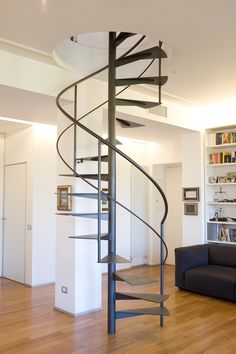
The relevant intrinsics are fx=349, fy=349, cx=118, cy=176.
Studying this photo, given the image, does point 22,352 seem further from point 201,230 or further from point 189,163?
point 189,163

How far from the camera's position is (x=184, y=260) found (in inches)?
219

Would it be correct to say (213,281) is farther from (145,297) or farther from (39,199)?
(39,199)

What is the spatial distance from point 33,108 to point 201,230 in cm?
364

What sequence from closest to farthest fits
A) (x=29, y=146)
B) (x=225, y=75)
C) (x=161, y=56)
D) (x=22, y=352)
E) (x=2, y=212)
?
1. (x=22, y=352)
2. (x=161, y=56)
3. (x=225, y=75)
4. (x=29, y=146)
5. (x=2, y=212)

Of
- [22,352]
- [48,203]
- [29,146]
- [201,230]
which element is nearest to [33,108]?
[29,146]

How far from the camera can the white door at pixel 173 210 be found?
757 cm

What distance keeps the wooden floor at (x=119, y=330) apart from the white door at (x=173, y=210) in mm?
2576

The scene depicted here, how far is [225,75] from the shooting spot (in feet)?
14.8

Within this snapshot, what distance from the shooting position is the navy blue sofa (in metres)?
4.95

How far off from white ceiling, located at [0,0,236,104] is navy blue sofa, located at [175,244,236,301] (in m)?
2.96

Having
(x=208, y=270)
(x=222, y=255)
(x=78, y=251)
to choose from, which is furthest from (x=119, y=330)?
Answer: (x=222, y=255)

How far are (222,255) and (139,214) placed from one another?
2212mm

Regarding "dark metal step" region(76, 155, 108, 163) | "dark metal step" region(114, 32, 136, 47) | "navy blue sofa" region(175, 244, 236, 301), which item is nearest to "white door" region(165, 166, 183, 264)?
"navy blue sofa" region(175, 244, 236, 301)

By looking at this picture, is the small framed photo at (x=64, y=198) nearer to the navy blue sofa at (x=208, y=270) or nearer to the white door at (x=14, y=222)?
the white door at (x=14, y=222)
